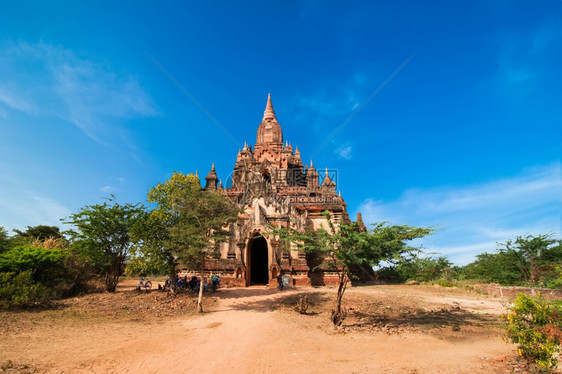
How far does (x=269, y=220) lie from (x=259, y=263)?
4876mm

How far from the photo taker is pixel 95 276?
58.6ft

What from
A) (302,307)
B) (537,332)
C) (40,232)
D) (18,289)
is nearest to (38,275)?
(18,289)

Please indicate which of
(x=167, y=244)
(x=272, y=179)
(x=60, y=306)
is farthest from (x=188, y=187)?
(x=272, y=179)

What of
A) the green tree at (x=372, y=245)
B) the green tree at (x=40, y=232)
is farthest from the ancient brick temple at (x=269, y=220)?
the green tree at (x=40, y=232)

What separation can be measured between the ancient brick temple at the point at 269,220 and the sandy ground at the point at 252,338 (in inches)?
193

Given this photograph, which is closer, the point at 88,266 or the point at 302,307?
the point at 302,307

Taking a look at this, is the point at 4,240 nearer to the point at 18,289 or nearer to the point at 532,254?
the point at 18,289

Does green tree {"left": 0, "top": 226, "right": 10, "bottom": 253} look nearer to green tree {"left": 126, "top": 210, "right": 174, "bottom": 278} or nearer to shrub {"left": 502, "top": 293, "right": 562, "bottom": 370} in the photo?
green tree {"left": 126, "top": 210, "right": 174, "bottom": 278}

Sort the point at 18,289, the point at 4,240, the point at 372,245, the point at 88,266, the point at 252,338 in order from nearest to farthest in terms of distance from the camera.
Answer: the point at 252,338, the point at 372,245, the point at 18,289, the point at 88,266, the point at 4,240

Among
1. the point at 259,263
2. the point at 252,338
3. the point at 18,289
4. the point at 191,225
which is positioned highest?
the point at 191,225

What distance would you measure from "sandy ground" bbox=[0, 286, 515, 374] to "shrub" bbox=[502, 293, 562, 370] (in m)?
0.68

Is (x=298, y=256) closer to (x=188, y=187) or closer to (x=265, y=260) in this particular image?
(x=265, y=260)

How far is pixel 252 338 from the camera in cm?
908

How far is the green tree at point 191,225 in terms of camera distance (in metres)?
13.5
